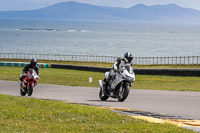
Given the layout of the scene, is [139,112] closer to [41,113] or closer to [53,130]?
[41,113]

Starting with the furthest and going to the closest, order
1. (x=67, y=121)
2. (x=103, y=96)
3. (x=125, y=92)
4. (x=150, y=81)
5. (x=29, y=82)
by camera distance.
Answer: (x=150, y=81) → (x=29, y=82) → (x=103, y=96) → (x=125, y=92) → (x=67, y=121)

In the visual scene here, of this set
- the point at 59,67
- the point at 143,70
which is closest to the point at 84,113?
the point at 143,70

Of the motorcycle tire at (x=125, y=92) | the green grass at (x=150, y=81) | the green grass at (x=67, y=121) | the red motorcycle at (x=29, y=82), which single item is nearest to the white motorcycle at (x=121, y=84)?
the motorcycle tire at (x=125, y=92)

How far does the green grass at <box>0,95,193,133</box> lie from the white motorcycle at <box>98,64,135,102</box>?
3.56 m

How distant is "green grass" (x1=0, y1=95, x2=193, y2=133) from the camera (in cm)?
990

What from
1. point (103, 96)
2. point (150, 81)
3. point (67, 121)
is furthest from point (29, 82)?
point (150, 81)

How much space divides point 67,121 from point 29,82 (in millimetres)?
10806

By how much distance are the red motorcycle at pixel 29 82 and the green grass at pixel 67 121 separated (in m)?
6.39

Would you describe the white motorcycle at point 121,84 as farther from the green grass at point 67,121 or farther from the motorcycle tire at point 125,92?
the green grass at point 67,121

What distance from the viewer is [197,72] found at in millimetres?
42438

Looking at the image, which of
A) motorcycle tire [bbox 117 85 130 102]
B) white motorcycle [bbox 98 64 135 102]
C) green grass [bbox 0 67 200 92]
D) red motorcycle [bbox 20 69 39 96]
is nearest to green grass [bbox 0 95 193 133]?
white motorcycle [bbox 98 64 135 102]

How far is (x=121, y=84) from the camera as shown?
17656 mm

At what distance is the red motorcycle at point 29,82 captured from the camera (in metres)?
21.3

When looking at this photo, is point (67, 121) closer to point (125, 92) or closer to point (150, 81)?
point (125, 92)
